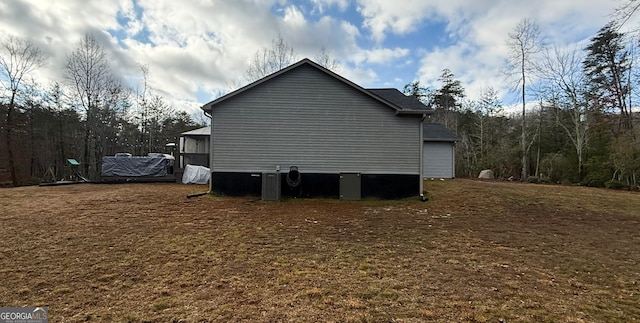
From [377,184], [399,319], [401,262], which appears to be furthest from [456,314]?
[377,184]

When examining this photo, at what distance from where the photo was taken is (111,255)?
14.9 ft

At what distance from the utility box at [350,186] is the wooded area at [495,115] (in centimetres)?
1348

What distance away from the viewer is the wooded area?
56.7 feet

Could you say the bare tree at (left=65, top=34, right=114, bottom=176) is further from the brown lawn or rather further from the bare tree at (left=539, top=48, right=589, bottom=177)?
the bare tree at (left=539, top=48, right=589, bottom=177)

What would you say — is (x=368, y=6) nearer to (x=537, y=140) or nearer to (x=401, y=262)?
(x=401, y=262)

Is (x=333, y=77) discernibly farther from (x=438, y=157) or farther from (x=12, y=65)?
(x=12, y=65)

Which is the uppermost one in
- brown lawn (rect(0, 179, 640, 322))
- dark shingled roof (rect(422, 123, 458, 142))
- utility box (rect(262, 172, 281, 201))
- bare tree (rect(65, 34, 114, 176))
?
bare tree (rect(65, 34, 114, 176))

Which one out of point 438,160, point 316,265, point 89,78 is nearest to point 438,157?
point 438,160

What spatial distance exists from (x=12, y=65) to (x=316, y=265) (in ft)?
81.9

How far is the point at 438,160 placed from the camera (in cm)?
1792

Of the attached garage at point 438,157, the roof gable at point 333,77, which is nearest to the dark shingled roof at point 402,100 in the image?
the roof gable at point 333,77

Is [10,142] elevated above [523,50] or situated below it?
below

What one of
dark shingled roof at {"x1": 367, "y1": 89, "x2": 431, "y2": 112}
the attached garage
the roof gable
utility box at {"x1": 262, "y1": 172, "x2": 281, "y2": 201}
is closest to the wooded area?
the attached garage

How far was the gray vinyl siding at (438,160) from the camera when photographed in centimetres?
1786
